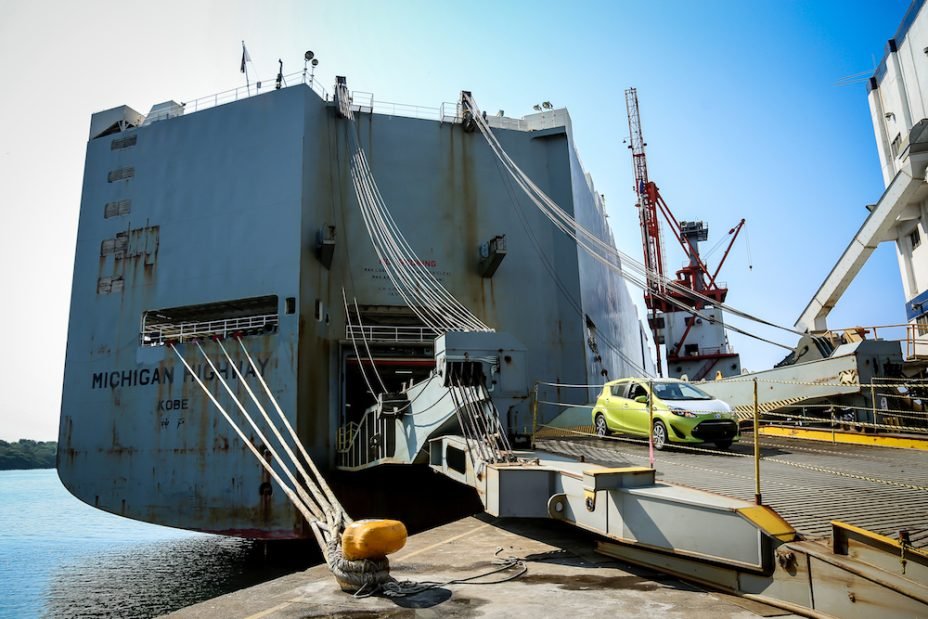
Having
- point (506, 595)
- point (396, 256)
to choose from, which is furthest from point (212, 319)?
point (506, 595)

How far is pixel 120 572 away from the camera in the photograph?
59.1ft

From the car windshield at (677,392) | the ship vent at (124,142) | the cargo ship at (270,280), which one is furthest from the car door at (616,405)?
the ship vent at (124,142)

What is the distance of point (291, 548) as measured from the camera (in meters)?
17.1

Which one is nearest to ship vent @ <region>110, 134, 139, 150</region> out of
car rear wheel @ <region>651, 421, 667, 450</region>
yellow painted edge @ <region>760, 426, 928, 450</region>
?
car rear wheel @ <region>651, 421, 667, 450</region>

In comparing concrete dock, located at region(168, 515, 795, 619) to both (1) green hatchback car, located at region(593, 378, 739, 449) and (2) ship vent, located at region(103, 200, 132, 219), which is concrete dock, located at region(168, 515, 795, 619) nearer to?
(1) green hatchback car, located at region(593, 378, 739, 449)

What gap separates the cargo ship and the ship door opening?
0.08 meters

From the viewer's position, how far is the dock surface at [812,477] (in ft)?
17.5

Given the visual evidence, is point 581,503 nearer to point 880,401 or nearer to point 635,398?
point 635,398

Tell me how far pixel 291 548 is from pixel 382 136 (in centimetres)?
1286

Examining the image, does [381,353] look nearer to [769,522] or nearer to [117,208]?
[117,208]

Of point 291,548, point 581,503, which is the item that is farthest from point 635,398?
point 291,548

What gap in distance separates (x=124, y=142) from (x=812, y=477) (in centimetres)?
2034

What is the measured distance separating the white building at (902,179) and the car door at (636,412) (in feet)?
48.5

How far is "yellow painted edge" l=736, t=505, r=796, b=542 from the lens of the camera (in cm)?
473
